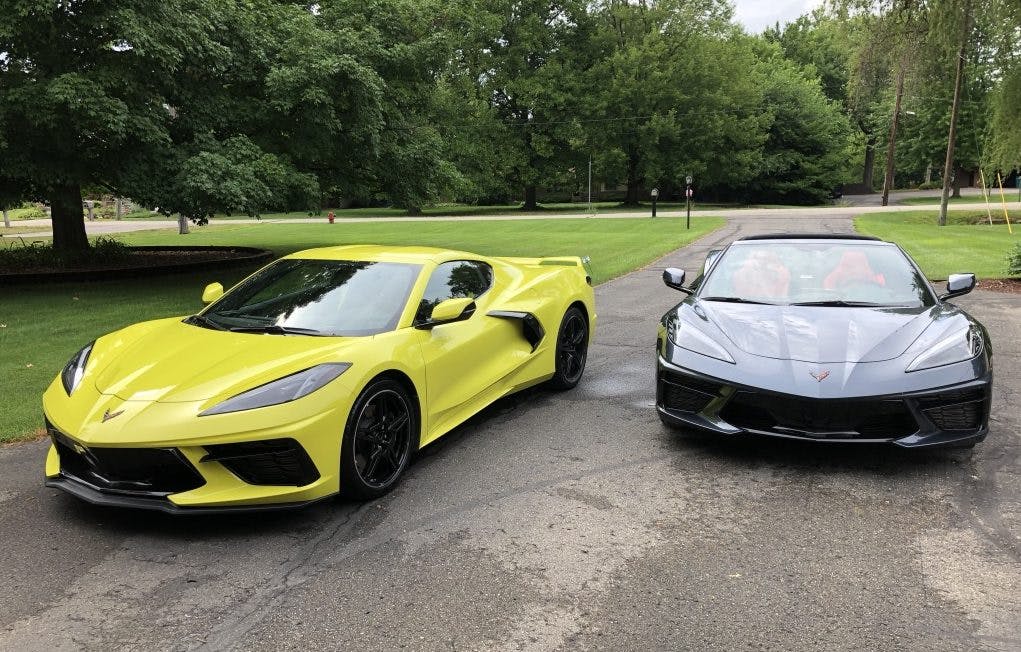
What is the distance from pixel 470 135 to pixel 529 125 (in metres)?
4.60

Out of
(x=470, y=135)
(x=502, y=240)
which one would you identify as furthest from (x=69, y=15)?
(x=470, y=135)

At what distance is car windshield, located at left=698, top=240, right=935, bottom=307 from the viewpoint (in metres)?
5.21

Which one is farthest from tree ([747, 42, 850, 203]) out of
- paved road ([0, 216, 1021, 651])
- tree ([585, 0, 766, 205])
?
paved road ([0, 216, 1021, 651])

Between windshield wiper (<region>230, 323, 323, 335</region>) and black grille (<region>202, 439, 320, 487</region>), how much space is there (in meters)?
0.96

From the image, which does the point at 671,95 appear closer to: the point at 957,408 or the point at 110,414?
the point at 957,408

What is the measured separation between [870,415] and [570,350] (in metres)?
2.72

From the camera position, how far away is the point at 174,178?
11.1 m

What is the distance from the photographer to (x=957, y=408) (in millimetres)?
4121

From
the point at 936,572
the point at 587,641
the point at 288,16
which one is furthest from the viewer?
the point at 288,16

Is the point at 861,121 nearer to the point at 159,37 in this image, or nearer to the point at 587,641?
the point at 159,37

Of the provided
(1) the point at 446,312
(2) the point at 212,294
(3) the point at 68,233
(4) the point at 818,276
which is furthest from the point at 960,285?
(3) the point at 68,233

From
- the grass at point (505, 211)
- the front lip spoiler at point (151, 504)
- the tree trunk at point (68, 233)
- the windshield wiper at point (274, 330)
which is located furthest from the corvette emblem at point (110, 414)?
the grass at point (505, 211)

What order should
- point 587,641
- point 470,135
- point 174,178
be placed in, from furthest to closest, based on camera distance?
point 470,135 → point 174,178 → point 587,641

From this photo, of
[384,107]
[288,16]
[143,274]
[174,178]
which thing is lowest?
[143,274]
